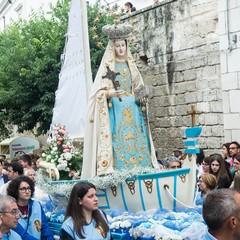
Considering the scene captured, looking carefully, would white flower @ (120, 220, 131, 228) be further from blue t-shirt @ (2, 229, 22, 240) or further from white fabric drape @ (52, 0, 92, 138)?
white fabric drape @ (52, 0, 92, 138)

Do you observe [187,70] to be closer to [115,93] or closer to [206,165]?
[206,165]

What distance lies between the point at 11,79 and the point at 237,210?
13301mm

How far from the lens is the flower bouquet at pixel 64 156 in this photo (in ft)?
24.7

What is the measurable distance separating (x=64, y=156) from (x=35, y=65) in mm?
Result: 7663

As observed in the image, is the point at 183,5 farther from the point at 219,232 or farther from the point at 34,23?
the point at 219,232

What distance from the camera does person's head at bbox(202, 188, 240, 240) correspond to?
10.1ft

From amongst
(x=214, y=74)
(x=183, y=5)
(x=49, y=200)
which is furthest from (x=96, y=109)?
(x=183, y=5)

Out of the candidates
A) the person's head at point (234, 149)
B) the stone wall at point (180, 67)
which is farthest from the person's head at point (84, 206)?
the stone wall at point (180, 67)

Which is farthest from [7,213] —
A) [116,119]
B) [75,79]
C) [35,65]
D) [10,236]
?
[35,65]

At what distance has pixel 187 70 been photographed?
43.7 feet

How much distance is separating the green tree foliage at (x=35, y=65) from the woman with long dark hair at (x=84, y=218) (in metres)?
9.51

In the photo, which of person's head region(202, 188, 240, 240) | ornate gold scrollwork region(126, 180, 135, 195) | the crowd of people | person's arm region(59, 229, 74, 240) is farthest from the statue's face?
person's head region(202, 188, 240, 240)

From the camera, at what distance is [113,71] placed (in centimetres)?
700

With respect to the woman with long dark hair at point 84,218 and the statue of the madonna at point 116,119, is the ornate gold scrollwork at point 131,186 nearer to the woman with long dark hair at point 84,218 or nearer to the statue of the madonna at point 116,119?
the statue of the madonna at point 116,119
